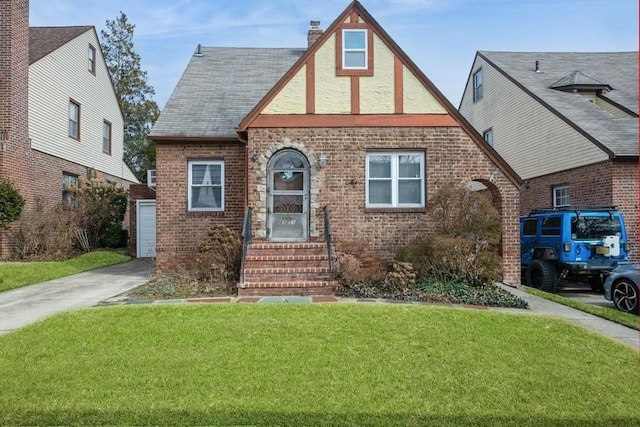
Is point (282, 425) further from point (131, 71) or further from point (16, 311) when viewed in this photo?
point (131, 71)

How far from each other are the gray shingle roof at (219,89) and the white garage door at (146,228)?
5.52 meters

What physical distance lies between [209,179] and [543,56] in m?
18.2

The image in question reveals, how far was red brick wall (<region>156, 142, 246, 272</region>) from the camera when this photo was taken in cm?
1212

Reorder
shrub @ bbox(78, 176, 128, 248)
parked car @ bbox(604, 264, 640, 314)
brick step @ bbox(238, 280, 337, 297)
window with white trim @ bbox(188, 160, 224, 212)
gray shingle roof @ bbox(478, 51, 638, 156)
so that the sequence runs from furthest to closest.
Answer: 1. shrub @ bbox(78, 176, 128, 248)
2. gray shingle roof @ bbox(478, 51, 638, 156)
3. window with white trim @ bbox(188, 160, 224, 212)
4. brick step @ bbox(238, 280, 337, 297)
5. parked car @ bbox(604, 264, 640, 314)

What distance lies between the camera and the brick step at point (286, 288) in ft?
29.7

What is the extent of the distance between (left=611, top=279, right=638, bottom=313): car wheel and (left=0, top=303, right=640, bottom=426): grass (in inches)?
104

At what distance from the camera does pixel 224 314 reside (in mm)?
7078

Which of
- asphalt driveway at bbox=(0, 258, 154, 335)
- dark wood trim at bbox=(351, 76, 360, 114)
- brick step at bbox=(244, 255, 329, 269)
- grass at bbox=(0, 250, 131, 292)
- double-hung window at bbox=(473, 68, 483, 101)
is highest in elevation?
double-hung window at bbox=(473, 68, 483, 101)

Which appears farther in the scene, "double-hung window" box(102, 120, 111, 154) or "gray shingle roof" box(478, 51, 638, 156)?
"double-hung window" box(102, 120, 111, 154)

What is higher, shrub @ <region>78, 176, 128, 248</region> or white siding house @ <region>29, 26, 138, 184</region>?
white siding house @ <region>29, 26, 138, 184</region>

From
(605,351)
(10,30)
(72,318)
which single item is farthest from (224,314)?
(10,30)

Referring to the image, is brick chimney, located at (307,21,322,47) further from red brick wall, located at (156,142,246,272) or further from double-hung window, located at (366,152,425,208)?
double-hung window, located at (366,152,425,208)

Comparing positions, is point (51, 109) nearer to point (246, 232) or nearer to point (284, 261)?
point (246, 232)

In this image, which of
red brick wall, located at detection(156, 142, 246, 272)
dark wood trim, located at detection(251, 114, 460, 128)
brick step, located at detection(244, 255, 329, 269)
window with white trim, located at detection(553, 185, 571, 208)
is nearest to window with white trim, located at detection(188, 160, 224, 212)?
red brick wall, located at detection(156, 142, 246, 272)
